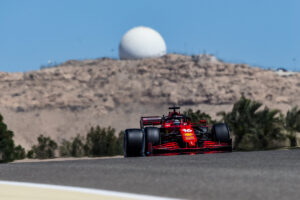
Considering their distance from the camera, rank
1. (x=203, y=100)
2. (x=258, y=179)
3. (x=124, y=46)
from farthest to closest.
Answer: (x=203, y=100) → (x=124, y=46) → (x=258, y=179)

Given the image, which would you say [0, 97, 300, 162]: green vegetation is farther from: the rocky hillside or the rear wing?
the rocky hillside

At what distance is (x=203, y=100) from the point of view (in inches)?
4373

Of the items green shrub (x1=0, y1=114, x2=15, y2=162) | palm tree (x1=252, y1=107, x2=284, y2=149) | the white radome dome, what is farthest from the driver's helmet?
the white radome dome

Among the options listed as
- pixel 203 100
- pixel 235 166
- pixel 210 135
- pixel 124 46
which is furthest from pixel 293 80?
pixel 235 166

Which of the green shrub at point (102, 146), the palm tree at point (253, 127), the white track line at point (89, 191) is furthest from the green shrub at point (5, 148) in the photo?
the white track line at point (89, 191)

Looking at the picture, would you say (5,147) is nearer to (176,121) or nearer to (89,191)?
(176,121)

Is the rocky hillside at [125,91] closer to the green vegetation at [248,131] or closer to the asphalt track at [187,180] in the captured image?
the green vegetation at [248,131]

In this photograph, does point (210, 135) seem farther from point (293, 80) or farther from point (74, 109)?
point (293, 80)

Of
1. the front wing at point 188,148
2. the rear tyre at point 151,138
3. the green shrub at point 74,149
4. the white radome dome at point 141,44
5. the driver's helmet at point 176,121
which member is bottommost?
the green shrub at point 74,149

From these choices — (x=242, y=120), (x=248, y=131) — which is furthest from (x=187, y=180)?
(x=242, y=120)

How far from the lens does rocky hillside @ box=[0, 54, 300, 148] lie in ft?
357

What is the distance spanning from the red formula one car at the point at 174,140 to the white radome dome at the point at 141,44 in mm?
72377

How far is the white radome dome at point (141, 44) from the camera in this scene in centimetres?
9312

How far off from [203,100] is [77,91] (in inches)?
936
